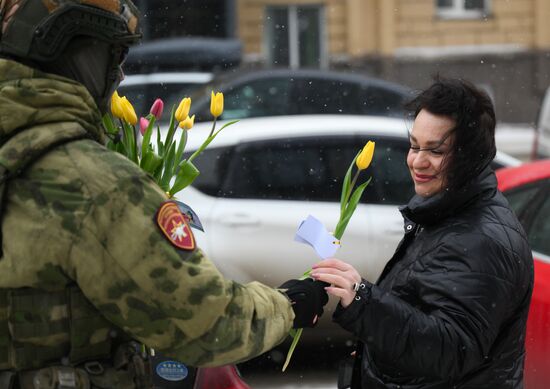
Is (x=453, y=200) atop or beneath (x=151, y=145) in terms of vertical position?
beneath

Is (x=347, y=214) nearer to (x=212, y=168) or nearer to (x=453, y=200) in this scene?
(x=453, y=200)

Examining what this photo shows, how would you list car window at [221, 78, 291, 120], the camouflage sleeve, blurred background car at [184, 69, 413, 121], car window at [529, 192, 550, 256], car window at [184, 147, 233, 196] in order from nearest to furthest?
the camouflage sleeve
car window at [529, 192, 550, 256]
car window at [184, 147, 233, 196]
car window at [221, 78, 291, 120]
blurred background car at [184, 69, 413, 121]

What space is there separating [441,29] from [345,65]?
286 cm

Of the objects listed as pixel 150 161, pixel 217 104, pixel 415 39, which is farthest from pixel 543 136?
pixel 415 39

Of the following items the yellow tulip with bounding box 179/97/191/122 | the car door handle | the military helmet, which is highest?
the military helmet

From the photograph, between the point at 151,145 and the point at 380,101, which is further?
the point at 380,101

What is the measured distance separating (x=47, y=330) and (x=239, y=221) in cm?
392

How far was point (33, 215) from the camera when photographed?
87.3 inches

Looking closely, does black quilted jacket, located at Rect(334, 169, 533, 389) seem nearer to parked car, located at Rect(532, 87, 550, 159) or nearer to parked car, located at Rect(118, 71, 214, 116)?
parked car, located at Rect(532, 87, 550, 159)

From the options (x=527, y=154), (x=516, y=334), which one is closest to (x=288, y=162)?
(x=516, y=334)

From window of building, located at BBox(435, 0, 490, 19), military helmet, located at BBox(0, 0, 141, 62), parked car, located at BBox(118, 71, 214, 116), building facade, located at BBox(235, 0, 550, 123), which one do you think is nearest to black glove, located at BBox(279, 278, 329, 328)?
military helmet, located at BBox(0, 0, 141, 62)

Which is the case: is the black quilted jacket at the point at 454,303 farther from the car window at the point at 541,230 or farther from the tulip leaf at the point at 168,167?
the car window at the point at 541,230

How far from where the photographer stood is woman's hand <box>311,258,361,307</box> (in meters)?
2.59

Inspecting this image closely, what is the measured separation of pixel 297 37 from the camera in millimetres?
24250
